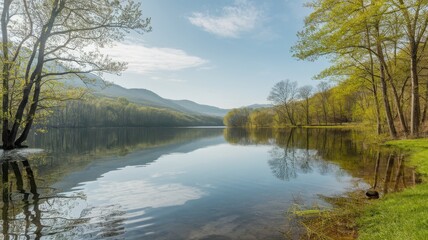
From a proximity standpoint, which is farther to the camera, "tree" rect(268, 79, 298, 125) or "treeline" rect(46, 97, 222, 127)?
"treeline" rect(46, 97, 222, 127)

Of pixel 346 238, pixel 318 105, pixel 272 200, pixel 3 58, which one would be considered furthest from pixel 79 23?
pixel 318 105

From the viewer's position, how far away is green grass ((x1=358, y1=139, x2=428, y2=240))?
6.20m

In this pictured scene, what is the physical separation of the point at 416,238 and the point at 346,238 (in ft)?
6.42

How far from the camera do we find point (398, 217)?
24.3 feet

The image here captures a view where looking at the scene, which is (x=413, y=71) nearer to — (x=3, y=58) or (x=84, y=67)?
(x=84, y=67)

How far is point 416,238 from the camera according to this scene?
5.60 meters

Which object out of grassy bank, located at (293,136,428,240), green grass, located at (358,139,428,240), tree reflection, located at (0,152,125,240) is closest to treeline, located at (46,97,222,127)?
tree reflection, located at (0,152,125,240)

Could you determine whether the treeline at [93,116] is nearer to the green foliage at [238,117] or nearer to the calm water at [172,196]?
the green foliage at [238,117]

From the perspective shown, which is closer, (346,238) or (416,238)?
(416,238)

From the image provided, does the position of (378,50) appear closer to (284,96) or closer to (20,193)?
(20,193)

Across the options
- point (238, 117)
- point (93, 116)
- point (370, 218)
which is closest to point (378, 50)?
point (370, 218)

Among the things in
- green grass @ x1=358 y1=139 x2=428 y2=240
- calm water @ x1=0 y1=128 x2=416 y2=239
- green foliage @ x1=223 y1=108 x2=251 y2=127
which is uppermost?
green foliage @ x1=223 y1=108 x2=251 y2=127

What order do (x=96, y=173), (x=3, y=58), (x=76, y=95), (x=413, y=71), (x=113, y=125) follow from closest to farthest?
(x=96, y=173) < (x=3, y=58) < (x=413, y=71) < (x=76, y=95) < (x=113, y=125)

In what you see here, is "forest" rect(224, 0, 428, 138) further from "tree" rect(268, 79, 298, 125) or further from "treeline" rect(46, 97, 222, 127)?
"treeline" rect(46, 97, 222, 127)
